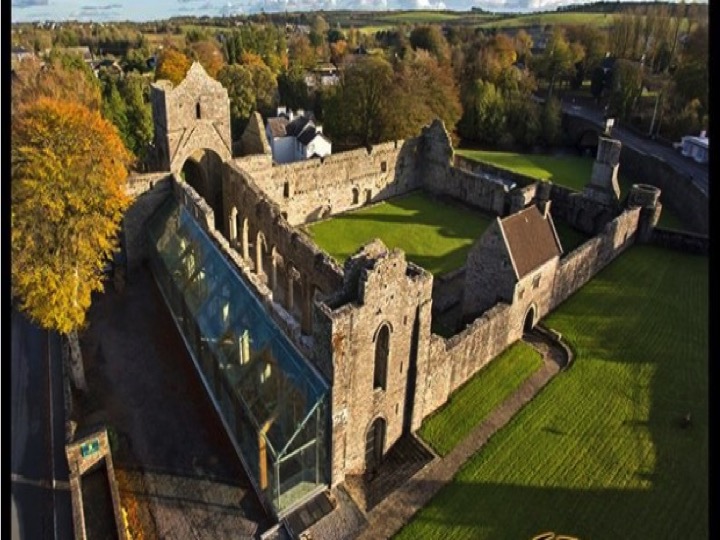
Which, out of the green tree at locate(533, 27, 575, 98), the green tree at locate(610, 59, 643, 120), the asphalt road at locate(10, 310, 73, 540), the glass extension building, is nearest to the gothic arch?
the glass extension building

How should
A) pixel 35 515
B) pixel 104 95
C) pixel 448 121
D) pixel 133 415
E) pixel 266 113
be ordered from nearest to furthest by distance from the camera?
pixel 35 515, pixel 133 415, pixel 104 95, pixel 448 121, pixel 266 113

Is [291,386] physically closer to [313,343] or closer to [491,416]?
[313,343]

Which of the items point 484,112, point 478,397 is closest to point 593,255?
point 478,397

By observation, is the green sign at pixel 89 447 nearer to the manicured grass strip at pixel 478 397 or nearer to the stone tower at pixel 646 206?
the manicured grass strip at pixel 478 397

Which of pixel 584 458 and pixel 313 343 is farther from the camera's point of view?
pixel 584 458

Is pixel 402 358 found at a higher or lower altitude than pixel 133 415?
higher

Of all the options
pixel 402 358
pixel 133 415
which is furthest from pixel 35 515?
pixel 402 358

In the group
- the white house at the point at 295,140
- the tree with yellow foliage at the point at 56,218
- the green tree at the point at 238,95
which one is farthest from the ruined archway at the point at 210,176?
the green tree at the point at 238,95
